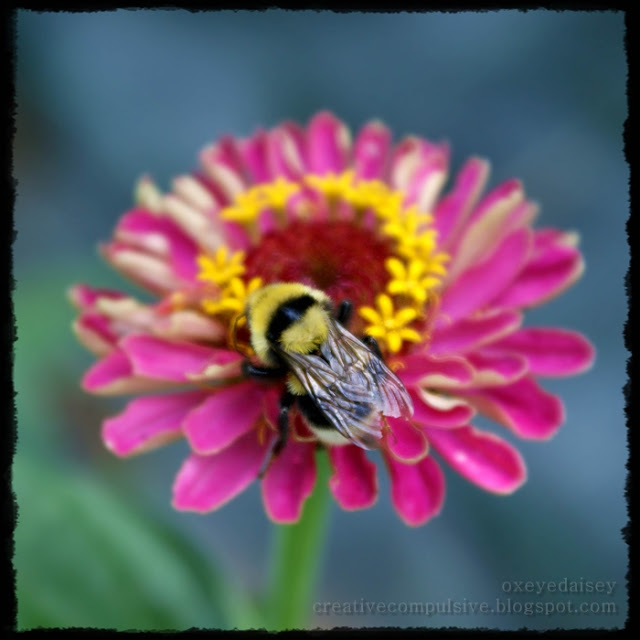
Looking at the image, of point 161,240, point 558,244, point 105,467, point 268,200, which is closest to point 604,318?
point 558,244

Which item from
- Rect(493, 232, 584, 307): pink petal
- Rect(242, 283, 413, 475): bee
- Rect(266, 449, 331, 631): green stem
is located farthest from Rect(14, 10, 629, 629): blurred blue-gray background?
Rect(242, 283, 413, 475): bee

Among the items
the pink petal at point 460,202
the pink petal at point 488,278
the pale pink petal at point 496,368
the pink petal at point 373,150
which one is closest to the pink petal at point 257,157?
the pink petal at point 373,150

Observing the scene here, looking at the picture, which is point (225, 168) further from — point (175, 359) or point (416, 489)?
point (416, 489)

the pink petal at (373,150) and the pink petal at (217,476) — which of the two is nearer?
the pink petal at (217,476)

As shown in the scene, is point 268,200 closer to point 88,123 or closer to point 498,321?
point 498,321

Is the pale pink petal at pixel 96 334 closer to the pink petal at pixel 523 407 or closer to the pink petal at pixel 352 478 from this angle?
the pink petal at pixel 352 478

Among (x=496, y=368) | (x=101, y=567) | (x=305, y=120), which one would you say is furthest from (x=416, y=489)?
(x=305, y=120)
